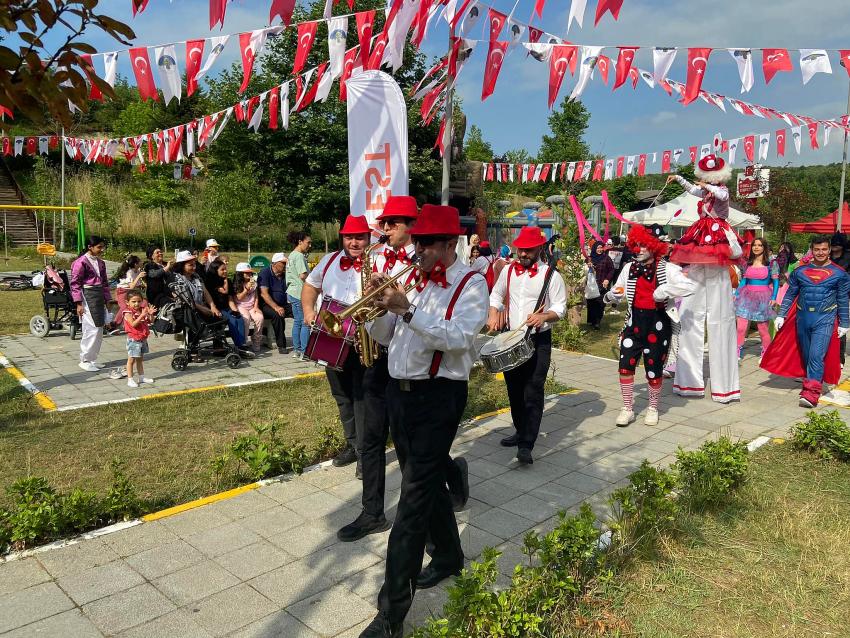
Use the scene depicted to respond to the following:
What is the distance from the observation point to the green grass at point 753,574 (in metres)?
3.29

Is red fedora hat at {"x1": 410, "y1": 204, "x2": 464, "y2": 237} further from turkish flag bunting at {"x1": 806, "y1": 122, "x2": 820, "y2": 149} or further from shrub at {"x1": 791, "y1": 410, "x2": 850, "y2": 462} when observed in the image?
turkish flag bunting at {"x1": 806, "y1": 122, "x2": 820, "y2": 149}

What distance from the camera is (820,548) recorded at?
4.03 metres

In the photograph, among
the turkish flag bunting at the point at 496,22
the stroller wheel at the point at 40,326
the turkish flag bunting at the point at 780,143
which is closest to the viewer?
the turkish flag bunting at the point at 496,22

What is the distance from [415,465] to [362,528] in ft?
4.18

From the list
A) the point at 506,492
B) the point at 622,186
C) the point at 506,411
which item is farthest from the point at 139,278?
the point at 622,186

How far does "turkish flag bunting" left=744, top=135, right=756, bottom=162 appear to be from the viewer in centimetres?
1320

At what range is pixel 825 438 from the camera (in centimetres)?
565

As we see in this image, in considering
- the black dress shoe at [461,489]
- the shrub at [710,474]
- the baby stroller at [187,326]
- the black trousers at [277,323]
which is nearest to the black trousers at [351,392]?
the black dress shoe at [461,489]

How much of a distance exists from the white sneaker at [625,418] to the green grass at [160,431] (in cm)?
136

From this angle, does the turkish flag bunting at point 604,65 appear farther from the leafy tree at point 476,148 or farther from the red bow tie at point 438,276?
the leafy tree at point 476,148

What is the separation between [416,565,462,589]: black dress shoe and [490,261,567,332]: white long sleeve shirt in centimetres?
261

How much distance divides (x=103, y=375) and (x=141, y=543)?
18.3 ft

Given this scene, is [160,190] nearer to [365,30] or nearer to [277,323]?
[277,323]

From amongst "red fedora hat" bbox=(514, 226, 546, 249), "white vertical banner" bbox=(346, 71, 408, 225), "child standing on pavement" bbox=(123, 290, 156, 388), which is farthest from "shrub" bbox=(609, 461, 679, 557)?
"child standing on pavement" bbox=(123, 290, 156, 388)
